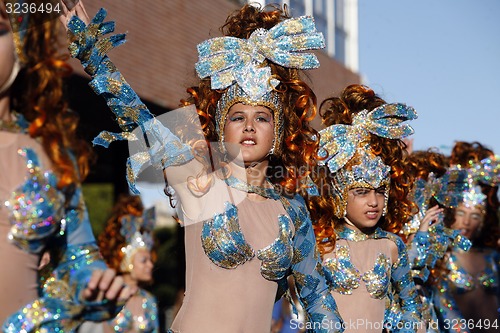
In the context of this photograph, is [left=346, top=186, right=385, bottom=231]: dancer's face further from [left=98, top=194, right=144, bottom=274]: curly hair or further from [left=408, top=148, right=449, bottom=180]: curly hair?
[left=98, top=194, right=144, bottom=274]: curly hair

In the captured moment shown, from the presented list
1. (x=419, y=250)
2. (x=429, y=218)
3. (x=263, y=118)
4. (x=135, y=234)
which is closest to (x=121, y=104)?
(x=263, y=118)

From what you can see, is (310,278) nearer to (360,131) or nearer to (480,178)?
(360,131)

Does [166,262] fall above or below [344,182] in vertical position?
below

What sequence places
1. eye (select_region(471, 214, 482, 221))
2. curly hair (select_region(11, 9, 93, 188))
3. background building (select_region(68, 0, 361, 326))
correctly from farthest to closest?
background building (select_region(68, 0, 361, 326)) < eye (select_region(471, 214, 482, 221)) < curly hair (select_region(11, 9, 93, 188))

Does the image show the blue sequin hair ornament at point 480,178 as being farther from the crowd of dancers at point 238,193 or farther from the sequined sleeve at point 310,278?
the sequined sleeve at point 310,278

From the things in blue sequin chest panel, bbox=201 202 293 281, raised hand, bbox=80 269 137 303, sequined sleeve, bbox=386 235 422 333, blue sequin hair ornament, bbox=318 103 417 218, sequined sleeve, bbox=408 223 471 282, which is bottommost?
sequined sleeve, bbox=408 223 471 282

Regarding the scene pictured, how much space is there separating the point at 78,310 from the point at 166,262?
24.7 metres

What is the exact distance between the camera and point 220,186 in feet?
14.7

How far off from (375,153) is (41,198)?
326cm

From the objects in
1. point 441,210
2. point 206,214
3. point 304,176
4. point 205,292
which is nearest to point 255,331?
point 205,292

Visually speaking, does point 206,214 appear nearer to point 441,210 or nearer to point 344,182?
point 344,182

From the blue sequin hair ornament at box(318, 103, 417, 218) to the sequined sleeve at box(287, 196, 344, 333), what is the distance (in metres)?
0.92

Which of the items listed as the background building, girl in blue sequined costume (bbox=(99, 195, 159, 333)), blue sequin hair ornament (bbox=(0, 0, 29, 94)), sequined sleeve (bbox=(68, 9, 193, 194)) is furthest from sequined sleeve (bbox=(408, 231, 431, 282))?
blue sequin hair ornament (bbox=(0, 0, 29, 94))

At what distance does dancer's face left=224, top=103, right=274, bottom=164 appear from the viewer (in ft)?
14.9
